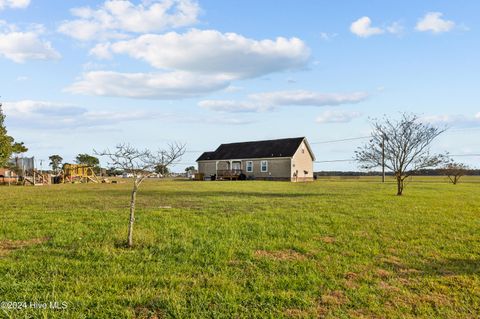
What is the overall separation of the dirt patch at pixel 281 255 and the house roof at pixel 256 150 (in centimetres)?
3907

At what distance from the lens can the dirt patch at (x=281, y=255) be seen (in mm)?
6287

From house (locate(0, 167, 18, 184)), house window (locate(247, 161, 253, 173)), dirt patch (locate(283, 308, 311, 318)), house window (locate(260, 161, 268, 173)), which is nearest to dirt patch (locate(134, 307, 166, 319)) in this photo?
dirt patch (locate(283, 308, 311, 318))

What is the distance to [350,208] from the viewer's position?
43.1 ft

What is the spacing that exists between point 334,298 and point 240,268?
5.45ft

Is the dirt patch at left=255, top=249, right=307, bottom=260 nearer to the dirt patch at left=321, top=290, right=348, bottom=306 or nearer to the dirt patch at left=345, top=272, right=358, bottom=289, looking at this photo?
the dirt patch at left=345, top=272, right=358, bottom=289

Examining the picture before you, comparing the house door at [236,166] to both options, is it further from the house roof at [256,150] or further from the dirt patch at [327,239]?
the dirt patch at [327,239]

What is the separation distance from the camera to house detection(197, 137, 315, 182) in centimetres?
4628

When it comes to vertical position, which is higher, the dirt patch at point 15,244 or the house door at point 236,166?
the house door at point 236,166

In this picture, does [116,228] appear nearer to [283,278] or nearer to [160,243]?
[160,243]

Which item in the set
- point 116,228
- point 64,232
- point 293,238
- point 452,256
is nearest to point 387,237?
point 452,256

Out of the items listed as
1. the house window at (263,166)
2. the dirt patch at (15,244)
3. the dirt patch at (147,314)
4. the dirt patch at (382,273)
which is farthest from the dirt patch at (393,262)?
the house window at (263,166)

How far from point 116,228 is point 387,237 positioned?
249 inches

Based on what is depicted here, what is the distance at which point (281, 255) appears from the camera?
21.2 feet

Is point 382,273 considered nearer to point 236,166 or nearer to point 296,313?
point 296,313
